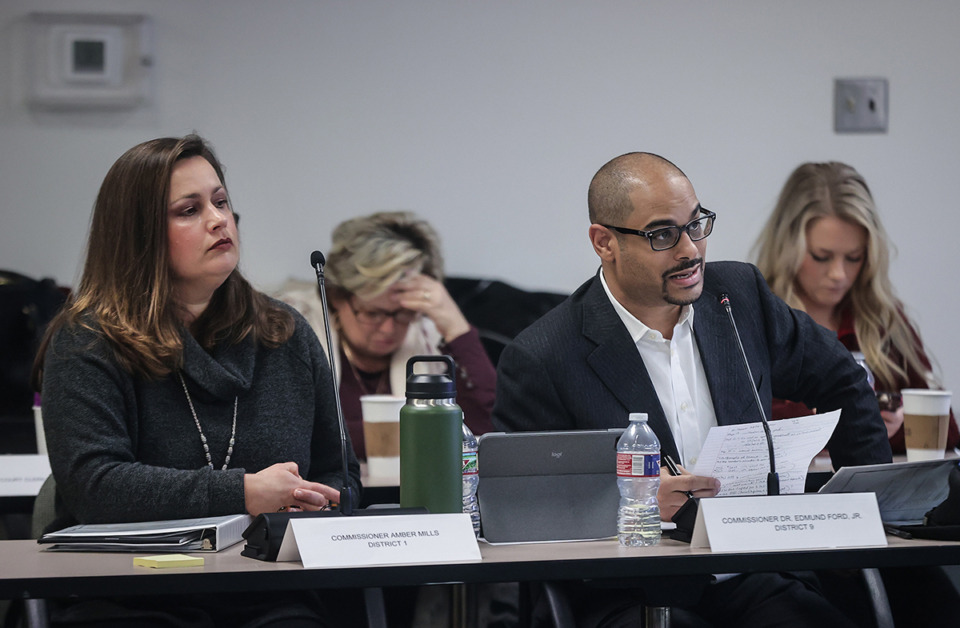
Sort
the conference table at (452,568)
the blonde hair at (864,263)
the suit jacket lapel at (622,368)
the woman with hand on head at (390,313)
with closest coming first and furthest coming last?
1. the conference table at (452,568)
2. the suit jacket lapel at (622,368)
3. the blonde hair at (864,263)
4. the woman with hand on head at (390,313)

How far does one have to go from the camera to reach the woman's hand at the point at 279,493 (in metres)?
1.58

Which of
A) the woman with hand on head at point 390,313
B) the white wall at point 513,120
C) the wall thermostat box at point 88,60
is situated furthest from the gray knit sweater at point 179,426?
the wall thermostat box at point 88,60

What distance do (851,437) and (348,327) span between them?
165 centimetres

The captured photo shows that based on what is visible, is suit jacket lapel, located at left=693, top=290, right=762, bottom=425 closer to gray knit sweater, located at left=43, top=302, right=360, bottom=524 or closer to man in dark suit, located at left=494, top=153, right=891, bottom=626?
man in dark suit, located at left=494, top=153, right=891, bottom=626

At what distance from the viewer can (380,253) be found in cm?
325

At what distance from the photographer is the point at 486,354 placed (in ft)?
10.8

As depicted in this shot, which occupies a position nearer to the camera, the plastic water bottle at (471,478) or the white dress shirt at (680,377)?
the plastic water bottle at (471,478)

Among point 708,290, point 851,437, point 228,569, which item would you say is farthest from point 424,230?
point 228,569

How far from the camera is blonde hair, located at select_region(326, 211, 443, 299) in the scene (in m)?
3.19

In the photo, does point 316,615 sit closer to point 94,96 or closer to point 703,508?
point 703,508

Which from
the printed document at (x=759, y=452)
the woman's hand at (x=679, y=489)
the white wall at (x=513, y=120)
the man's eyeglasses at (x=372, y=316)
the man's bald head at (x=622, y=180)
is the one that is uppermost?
the white wall at (x=513, y=120)

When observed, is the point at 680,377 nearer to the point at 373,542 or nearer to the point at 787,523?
the point at 787,523

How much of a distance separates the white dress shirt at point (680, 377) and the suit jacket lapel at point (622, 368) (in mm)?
40

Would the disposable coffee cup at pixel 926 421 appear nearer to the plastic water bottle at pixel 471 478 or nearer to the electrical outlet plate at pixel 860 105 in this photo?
the plastic water bottle at pixel 471 478
